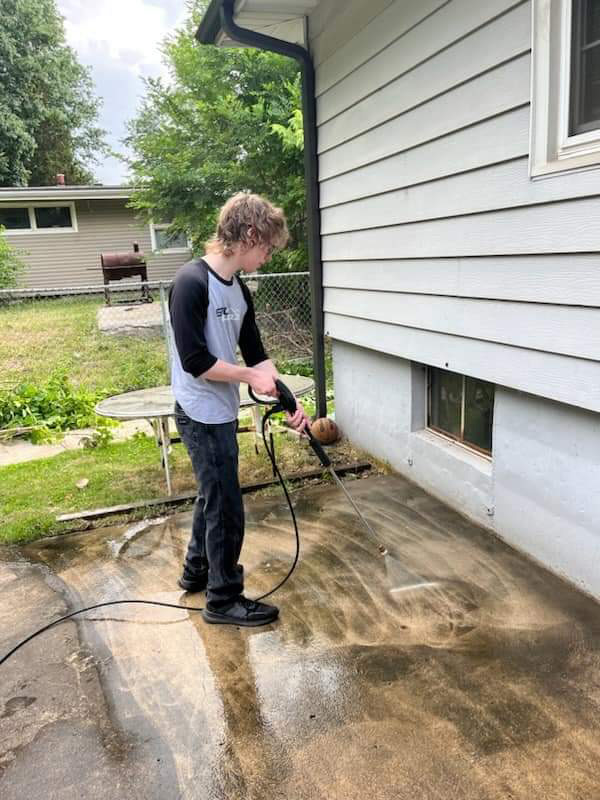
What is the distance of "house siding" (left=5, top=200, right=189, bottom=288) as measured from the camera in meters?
16.0

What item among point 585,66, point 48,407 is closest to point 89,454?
point 48,407

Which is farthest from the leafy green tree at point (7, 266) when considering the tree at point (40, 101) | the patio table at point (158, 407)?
the tree at point (40, 101)

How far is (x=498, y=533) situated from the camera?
2.99 metres

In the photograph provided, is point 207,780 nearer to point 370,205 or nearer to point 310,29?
point 370,205

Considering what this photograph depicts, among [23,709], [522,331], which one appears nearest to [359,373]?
[522,331]

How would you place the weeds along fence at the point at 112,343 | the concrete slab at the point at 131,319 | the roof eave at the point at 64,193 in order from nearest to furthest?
the weeds along fence at the point at 112,343 → the concrete slab at the point at 131,319 → the roof eave at the point at 64,193

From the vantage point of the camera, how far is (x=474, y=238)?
276cm

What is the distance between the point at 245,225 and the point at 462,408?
1831 millimetres

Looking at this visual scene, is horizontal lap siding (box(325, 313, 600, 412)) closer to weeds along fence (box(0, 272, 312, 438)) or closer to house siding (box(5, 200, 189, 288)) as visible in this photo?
weeds along fence (box(0, 272, 312, 438))

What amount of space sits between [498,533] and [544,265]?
4.51 feet

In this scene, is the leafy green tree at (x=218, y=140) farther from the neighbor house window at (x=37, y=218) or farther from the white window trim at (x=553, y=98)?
the neighbor house window at (x=37, y=218)

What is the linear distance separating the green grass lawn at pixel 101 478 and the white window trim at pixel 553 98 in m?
2.49

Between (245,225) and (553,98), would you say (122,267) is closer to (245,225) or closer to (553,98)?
(245,225)

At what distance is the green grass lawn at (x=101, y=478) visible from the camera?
11.6 ft
